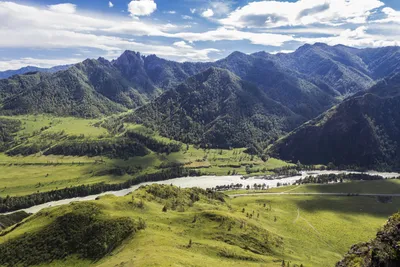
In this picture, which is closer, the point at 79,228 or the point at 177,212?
the point at 79,228

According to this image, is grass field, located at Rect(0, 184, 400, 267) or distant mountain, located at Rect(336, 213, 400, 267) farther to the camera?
grass field, located at Rect(0, 184, 400, 267)

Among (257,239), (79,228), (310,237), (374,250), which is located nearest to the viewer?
(374,250)

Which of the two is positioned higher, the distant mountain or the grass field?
the distant mountain

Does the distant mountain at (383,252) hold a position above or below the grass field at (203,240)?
above

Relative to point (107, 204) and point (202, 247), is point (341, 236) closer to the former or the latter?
point (202, 247)

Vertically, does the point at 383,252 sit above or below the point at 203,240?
above

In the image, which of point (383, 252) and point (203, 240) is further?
point (203, 240)

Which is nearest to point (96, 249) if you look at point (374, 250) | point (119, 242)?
point (119, 242)

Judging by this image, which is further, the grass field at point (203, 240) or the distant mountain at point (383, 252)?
the grass field at point (203, 240)
